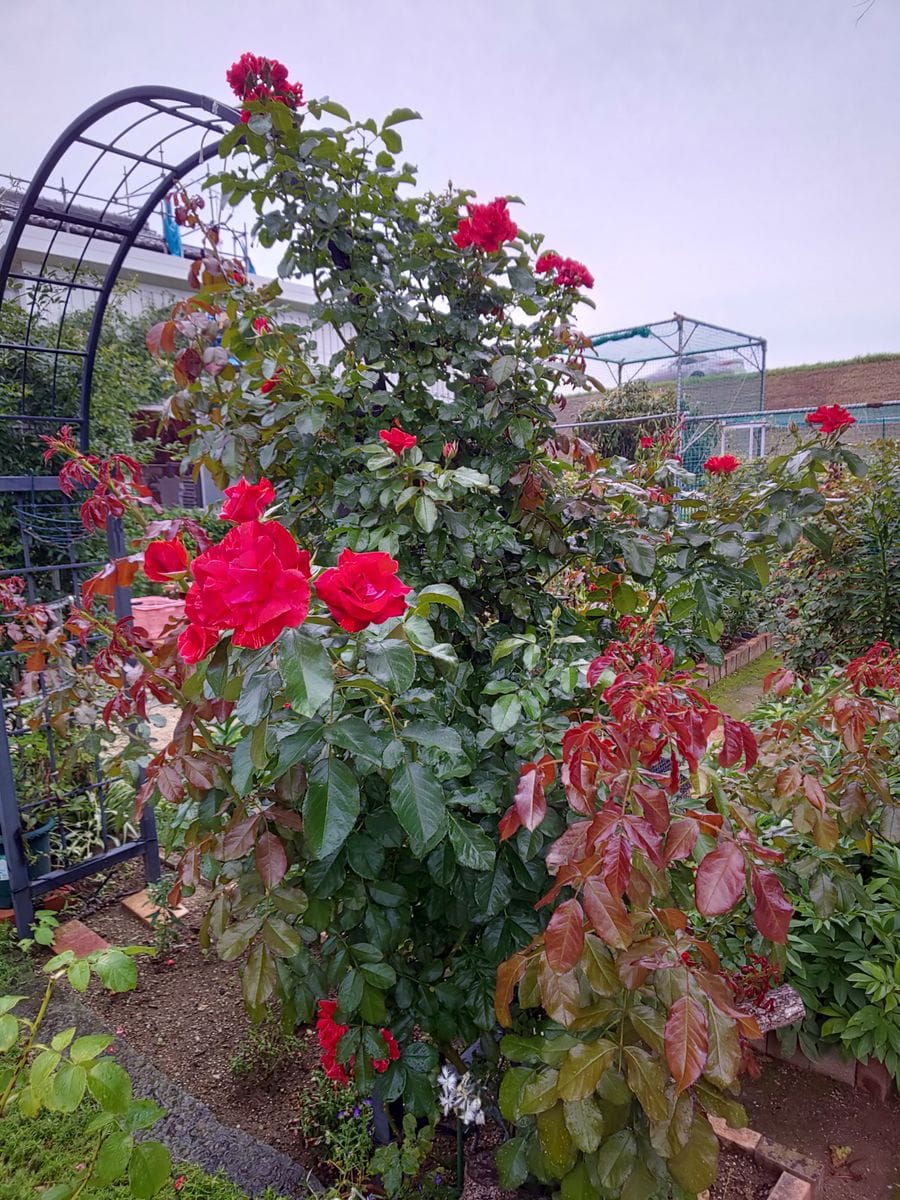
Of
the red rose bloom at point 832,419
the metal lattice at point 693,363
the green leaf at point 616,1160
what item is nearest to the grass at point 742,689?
the red rose bloom at point 832,419

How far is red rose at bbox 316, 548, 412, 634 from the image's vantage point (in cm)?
72

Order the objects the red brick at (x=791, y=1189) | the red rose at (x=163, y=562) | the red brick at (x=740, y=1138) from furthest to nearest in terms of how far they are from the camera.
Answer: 1. the red brick at (x=740, y=1138)
2. the red brick at (x=791, y=1189)
3. the red rose at (x=163, y=562)

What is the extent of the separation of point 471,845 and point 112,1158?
51cm

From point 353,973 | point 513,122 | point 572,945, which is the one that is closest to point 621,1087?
point 572,945

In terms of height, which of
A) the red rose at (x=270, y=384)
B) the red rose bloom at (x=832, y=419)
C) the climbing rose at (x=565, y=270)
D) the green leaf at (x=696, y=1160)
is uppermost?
the climbing rose at (x=565, y=270)

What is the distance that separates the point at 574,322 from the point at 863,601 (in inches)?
83.8

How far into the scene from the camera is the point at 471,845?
36.2 inches

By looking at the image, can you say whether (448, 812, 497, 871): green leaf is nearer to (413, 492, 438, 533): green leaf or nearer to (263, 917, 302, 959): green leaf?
(263, 917, 302, 959): green leaf

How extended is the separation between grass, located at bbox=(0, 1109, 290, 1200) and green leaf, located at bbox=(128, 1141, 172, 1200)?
602mm

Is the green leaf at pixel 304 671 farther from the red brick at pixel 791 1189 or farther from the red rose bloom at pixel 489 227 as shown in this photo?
the red brick at pixel 791 1189

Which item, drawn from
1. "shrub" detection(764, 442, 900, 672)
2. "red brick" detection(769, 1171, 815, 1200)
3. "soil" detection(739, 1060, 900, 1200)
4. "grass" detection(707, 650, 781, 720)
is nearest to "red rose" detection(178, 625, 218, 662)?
"red brick" detection(769, 1171, 815, 1200)

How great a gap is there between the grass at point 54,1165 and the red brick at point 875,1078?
50.9 inches

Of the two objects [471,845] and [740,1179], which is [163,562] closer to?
[471,845]

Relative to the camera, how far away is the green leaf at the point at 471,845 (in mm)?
906
